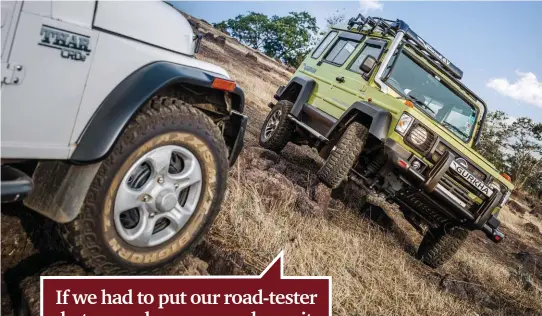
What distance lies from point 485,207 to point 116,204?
3.92 meters

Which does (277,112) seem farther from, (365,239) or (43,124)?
(43,124)

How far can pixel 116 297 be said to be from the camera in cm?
189

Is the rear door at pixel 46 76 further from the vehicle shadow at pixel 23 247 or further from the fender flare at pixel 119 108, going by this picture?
the vehicle shadow at pixel 23 247

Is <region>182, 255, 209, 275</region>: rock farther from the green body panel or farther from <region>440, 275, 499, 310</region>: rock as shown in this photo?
the green body panel

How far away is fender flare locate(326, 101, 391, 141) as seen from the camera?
4539 mm

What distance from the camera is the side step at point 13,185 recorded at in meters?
1.50

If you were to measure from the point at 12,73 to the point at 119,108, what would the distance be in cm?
42

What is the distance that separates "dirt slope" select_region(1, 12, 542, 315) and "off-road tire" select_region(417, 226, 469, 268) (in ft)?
0.49

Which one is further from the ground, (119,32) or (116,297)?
(119,32)

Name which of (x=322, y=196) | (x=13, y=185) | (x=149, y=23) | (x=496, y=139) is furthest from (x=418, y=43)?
(x=496, y=139)

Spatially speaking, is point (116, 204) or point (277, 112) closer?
point (116, 204)

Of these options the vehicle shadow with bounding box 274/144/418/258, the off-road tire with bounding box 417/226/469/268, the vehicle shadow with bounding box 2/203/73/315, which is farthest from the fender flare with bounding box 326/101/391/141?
the vehicle shadow with bounding box 2/203/73/315

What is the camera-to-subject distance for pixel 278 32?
50188 mm

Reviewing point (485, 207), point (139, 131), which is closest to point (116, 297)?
point (139, 131)
